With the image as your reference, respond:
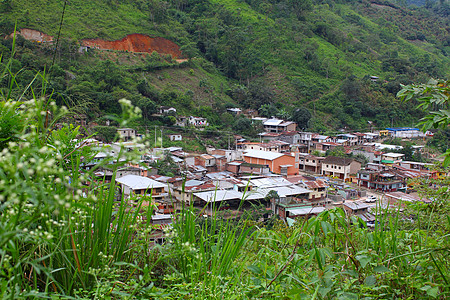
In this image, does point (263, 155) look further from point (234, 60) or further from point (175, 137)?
point (234, 60)

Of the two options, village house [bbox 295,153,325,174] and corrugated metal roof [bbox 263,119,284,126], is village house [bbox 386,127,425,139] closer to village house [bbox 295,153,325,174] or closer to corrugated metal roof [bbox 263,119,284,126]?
corrugated metal roof [bbox 263,119,284,126]

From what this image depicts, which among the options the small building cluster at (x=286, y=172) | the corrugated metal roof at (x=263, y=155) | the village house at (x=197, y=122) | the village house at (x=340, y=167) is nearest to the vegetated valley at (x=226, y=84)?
the small building cluster at (x=286, y=172)

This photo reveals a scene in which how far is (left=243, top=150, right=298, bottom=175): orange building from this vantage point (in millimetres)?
13102

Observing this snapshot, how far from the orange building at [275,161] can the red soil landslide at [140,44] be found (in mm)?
13260

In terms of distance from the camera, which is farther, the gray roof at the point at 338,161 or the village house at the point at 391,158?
the village house at the point at 391,158

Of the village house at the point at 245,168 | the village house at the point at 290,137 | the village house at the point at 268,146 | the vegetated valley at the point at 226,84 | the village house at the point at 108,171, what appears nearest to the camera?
the village house at the point at 108,171

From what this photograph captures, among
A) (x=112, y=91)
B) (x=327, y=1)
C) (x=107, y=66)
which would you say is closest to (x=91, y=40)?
(x=107, y=66)

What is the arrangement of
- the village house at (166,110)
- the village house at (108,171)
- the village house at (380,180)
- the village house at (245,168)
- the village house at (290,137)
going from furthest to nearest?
the village house at (290,137)
the village house at (166,110)
the village house at (245,168)
the village house at (380,180)
the village house at (108,171)

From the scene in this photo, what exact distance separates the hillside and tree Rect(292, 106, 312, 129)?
0.38m

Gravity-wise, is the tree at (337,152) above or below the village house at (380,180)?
above

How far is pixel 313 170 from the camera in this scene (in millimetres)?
15078

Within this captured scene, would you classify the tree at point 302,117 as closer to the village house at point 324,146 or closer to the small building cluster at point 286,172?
the small building cluster at point 286,172

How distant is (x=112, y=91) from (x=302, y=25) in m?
20.0

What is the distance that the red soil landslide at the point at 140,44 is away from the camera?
2133 cm
